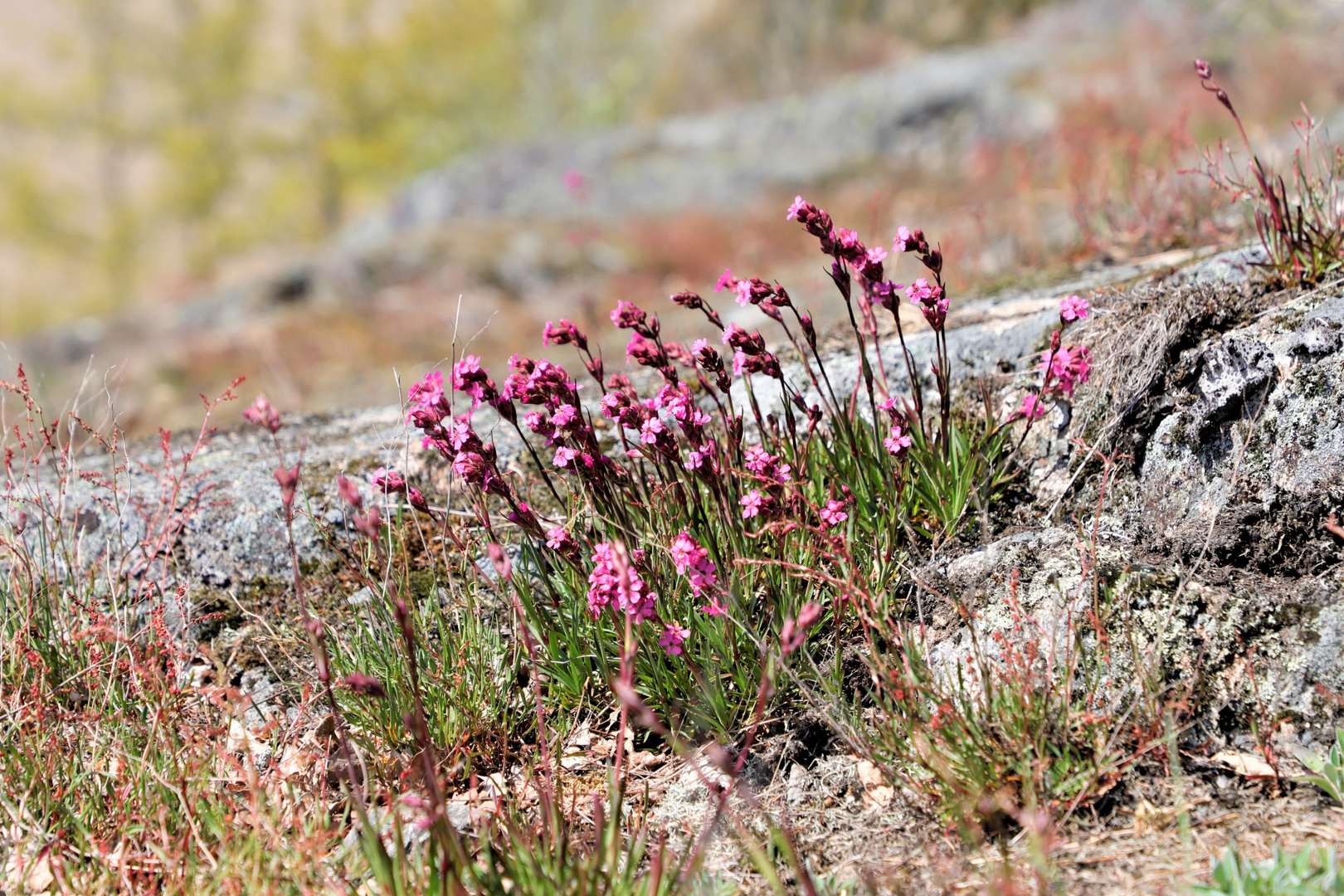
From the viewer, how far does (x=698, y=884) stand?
5.95ft

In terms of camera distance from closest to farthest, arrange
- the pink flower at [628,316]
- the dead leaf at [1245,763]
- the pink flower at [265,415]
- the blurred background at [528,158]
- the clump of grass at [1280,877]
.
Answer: the clump of grass at [1280,877], the pink flower at [265,415], the dead leaf at [1245,763], the pink flower at [628,316], the blurred background at [528,158]

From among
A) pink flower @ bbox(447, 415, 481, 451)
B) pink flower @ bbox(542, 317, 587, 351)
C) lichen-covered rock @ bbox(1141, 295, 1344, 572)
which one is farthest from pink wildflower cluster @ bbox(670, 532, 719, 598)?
lichen-covered rock @ bbox(1141, 295, 1344, 572)

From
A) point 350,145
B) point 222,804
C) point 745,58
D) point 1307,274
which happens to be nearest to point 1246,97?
point 1307,274

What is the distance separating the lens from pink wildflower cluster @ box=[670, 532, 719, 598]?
2.16m

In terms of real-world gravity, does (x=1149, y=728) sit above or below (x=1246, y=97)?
below

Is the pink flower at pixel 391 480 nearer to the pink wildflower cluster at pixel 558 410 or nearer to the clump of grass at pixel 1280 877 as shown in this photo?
the pink wildflower cluster at pixel 558 410

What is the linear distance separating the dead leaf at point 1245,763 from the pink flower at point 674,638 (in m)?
1.39

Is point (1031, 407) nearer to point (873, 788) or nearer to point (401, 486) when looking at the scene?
point (873, 788)

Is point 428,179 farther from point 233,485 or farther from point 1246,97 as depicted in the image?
point 233,485

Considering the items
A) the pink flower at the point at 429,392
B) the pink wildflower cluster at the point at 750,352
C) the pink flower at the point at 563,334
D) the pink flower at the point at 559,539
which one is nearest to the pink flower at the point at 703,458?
the pink wildflower cluster at the point at 750,352

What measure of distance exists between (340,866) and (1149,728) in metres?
2.01

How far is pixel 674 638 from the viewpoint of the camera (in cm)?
227

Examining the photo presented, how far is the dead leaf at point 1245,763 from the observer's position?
1944 mm

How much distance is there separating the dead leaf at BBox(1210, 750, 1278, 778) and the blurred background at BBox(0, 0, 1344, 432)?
87.8 inches
